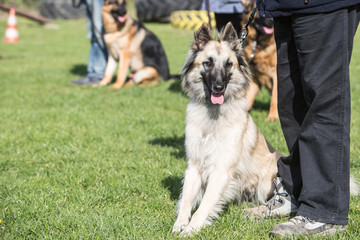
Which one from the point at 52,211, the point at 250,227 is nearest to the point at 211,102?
the point at 250,227

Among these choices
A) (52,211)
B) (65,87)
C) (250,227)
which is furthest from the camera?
(65,87)

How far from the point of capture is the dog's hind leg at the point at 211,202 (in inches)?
107

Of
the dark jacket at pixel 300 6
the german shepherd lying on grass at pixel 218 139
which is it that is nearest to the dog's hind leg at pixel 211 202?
the german shepherd lying on grass at pixel 218 139

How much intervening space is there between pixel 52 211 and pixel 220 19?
12.4 feet

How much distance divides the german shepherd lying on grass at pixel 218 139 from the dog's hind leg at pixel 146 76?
215 inches

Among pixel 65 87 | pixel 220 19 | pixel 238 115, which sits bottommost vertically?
pixel 65 87

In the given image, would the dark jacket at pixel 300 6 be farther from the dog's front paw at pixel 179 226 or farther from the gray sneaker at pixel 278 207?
the dog's front paw at pixel 179 226

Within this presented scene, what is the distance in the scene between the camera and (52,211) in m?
3.04

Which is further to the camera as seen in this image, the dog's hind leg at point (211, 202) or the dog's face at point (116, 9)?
the dog's face at point (116, 9)

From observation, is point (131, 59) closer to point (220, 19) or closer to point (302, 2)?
point (220, 19)

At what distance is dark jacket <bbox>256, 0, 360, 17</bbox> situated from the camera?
2348 mm

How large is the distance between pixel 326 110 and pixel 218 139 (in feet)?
2.73

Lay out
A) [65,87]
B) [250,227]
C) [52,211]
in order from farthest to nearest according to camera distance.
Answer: [65,87]
[52,211]
[250,227]

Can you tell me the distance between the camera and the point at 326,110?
2496 mm
